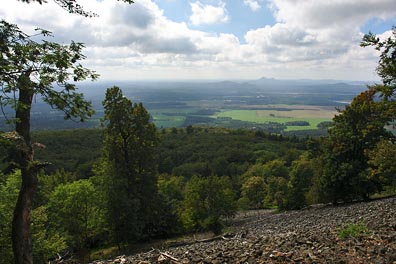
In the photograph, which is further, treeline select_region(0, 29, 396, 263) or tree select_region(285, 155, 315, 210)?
tree select_region(285, 155, 315, 210)

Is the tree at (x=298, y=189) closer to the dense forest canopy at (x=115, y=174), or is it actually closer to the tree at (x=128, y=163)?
the dense forest canopy at (x=115, y=174)

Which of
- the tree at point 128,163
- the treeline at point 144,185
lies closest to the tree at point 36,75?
the treeline at point 144,185

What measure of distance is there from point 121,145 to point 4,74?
1977cm

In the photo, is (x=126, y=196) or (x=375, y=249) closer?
(x=375, y=249)

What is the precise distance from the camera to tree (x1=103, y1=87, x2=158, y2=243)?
2458 centimetres

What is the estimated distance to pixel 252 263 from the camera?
1001 centimetres

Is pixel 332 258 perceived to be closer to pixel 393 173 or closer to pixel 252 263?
pixel 252 263

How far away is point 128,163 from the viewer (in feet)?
85.5

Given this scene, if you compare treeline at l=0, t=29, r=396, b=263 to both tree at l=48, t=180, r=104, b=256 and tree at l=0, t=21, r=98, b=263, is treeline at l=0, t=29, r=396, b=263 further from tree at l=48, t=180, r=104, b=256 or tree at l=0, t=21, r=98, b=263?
tree at l=0, t=21, r=98, b=263

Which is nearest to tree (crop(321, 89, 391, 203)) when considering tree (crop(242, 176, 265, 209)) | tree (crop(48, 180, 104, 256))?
tree (crop(48, 180, 104, 256))

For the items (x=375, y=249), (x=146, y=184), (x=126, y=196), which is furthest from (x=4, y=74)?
(x=146, y=184)

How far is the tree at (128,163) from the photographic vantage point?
2458 cm

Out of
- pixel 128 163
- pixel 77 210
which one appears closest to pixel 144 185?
pixel 128 163

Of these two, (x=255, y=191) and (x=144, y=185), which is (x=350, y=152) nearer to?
(x=144, y=185)
